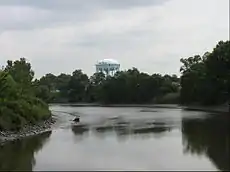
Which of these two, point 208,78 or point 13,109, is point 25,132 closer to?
point 13,109

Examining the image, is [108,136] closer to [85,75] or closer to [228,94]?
[228,94]

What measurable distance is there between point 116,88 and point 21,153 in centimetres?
13127

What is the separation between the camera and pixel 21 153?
115ft

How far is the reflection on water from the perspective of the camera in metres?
28.7

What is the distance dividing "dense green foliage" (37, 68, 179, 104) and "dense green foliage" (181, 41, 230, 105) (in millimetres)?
13450

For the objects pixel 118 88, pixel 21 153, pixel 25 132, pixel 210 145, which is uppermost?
pixel 118 88

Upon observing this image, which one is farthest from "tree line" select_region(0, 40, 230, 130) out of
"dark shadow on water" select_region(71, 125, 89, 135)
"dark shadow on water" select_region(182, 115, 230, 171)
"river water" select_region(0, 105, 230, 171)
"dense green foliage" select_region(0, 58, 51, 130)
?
"dark shadow on water" select_region(182, 115, 230, 171)

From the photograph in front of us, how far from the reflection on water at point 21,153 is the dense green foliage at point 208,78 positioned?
62.0 meters

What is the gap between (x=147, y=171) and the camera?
1001 inches

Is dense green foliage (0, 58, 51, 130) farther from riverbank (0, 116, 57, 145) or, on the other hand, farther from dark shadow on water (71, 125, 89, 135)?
dark shadow on water (71, 125, 89, 135)

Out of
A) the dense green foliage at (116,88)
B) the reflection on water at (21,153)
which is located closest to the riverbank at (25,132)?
the reflection on water at (21,153)

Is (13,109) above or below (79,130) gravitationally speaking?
above

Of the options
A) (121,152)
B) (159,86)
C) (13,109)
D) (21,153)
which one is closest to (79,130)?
(13,109)

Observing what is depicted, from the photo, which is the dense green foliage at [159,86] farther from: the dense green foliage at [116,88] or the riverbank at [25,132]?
the riverbank at [25,132]
